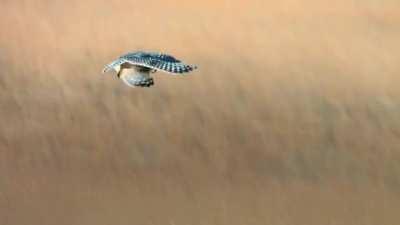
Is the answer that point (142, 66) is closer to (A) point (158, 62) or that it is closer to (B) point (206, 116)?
(A) point (158, 62)

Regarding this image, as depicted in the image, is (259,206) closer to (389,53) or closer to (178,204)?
(178,204)

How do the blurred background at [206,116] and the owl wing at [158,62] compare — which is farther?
the blurred background at [206,116]

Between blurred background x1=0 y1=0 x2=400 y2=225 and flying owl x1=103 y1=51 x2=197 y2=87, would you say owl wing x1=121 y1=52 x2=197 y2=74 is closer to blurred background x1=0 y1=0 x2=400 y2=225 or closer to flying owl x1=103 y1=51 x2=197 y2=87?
flying owl x1=103 y1=51 x2=197 y2=87

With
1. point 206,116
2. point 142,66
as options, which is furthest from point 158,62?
point 206,116

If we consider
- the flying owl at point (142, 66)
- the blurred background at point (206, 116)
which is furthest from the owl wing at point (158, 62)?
the blurred background at point (206, 116)

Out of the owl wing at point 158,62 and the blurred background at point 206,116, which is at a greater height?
the blurred background at point 206,116

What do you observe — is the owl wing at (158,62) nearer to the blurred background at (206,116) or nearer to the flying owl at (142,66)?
the flying owl at (142,66)

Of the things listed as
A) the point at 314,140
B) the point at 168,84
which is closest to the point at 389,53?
the point at 314,140

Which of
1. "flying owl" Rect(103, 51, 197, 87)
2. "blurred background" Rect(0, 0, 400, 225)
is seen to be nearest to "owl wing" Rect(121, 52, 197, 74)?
"flying owl" Rect(103, 51, 197, 87)
